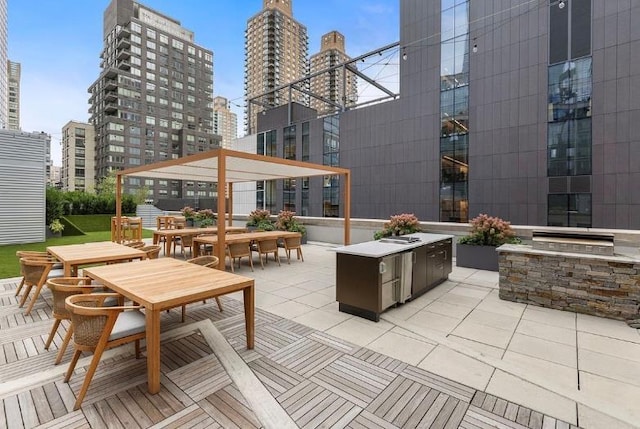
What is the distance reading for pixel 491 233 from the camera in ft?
22.7

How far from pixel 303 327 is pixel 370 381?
4.44ft

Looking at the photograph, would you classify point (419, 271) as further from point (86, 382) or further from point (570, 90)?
point (570, 90)

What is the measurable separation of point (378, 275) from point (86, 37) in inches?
3290

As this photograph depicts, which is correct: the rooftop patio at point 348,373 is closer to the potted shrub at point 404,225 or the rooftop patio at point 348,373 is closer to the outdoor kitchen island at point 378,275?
the outdoor kitchen island at point 378,275

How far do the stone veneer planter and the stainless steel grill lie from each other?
140 millimetres

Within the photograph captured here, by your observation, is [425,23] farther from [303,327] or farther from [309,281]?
[303,327]

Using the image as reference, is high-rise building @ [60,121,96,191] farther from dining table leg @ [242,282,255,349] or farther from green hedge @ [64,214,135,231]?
dining table leg @ [242,282,255,349]

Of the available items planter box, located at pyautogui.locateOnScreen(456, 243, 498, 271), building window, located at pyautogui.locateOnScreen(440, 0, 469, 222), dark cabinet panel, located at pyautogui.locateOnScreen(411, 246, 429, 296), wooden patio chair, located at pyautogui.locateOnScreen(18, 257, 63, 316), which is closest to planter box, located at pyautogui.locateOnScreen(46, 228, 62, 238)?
wooden patio chair, located at pyautogui.locateOnScreen(18, 257, 63, 316)

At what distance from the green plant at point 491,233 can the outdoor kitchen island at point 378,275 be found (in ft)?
9.04

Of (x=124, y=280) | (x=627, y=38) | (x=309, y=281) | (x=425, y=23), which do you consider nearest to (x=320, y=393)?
(x=124, y=280)

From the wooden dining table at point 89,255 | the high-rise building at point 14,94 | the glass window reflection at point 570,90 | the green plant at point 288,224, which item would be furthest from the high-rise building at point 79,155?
the glass window reflection at point 570,90

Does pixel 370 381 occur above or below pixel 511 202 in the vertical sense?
below

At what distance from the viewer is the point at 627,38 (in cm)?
1356

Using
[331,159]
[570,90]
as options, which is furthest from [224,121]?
[570,90]
